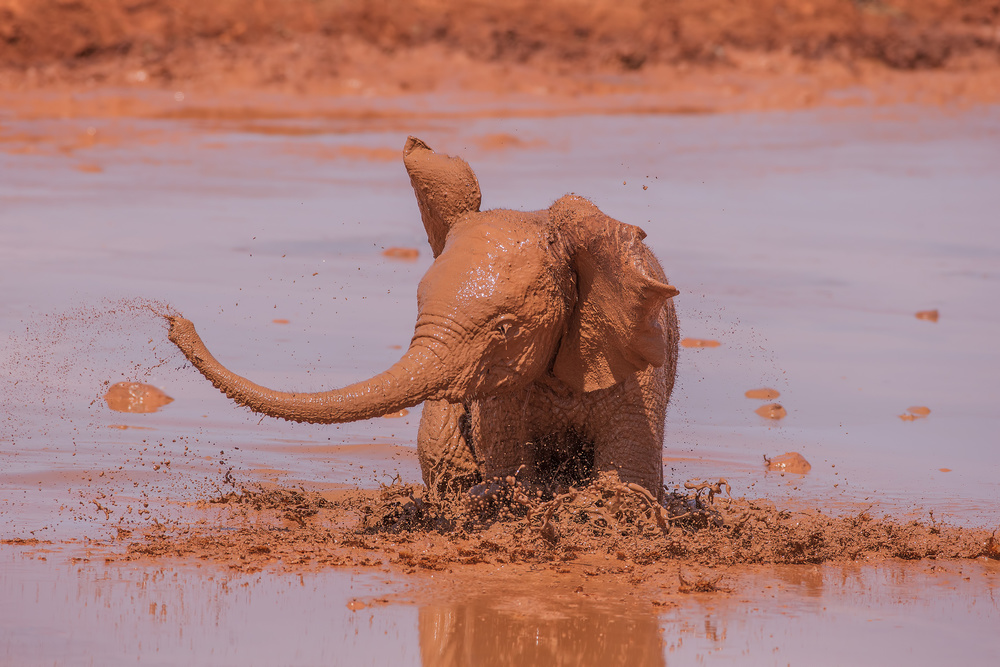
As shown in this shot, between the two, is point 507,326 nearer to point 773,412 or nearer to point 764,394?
point 773,412

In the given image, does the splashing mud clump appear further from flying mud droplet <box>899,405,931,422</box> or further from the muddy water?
flying mud droplet <box>899,405,931,422</box>

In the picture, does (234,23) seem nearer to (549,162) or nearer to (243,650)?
(549,162)

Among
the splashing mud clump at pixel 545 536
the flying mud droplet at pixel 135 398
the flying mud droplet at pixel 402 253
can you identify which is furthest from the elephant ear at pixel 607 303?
the flying mud droplet at pixel 402 253

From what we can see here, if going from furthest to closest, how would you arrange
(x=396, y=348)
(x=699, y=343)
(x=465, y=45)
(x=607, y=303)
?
1. (x=465, y=45)
2. (x=699, y=343)
3. (x=396, y=348)
4. (x=607, y=303)

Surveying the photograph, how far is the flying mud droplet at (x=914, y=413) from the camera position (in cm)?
873

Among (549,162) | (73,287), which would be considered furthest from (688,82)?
(73,287)

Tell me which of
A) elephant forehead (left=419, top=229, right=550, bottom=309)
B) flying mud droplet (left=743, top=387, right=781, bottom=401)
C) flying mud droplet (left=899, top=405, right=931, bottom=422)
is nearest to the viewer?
elephant forehead (left=419, top=229, right=550, bottom=309)

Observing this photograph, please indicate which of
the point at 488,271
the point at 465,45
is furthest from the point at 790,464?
the point at 465,45

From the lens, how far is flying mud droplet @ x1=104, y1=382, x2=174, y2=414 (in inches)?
320

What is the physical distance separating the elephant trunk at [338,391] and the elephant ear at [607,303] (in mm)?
709

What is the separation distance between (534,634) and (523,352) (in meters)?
1.12

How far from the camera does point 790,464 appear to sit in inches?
304

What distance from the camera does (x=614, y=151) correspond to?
20.4 metres

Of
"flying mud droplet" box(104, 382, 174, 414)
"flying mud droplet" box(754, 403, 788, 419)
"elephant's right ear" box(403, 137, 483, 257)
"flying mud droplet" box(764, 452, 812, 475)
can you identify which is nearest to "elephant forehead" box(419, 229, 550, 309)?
"elephant's right ear" box(403, 137, 483, 257)
